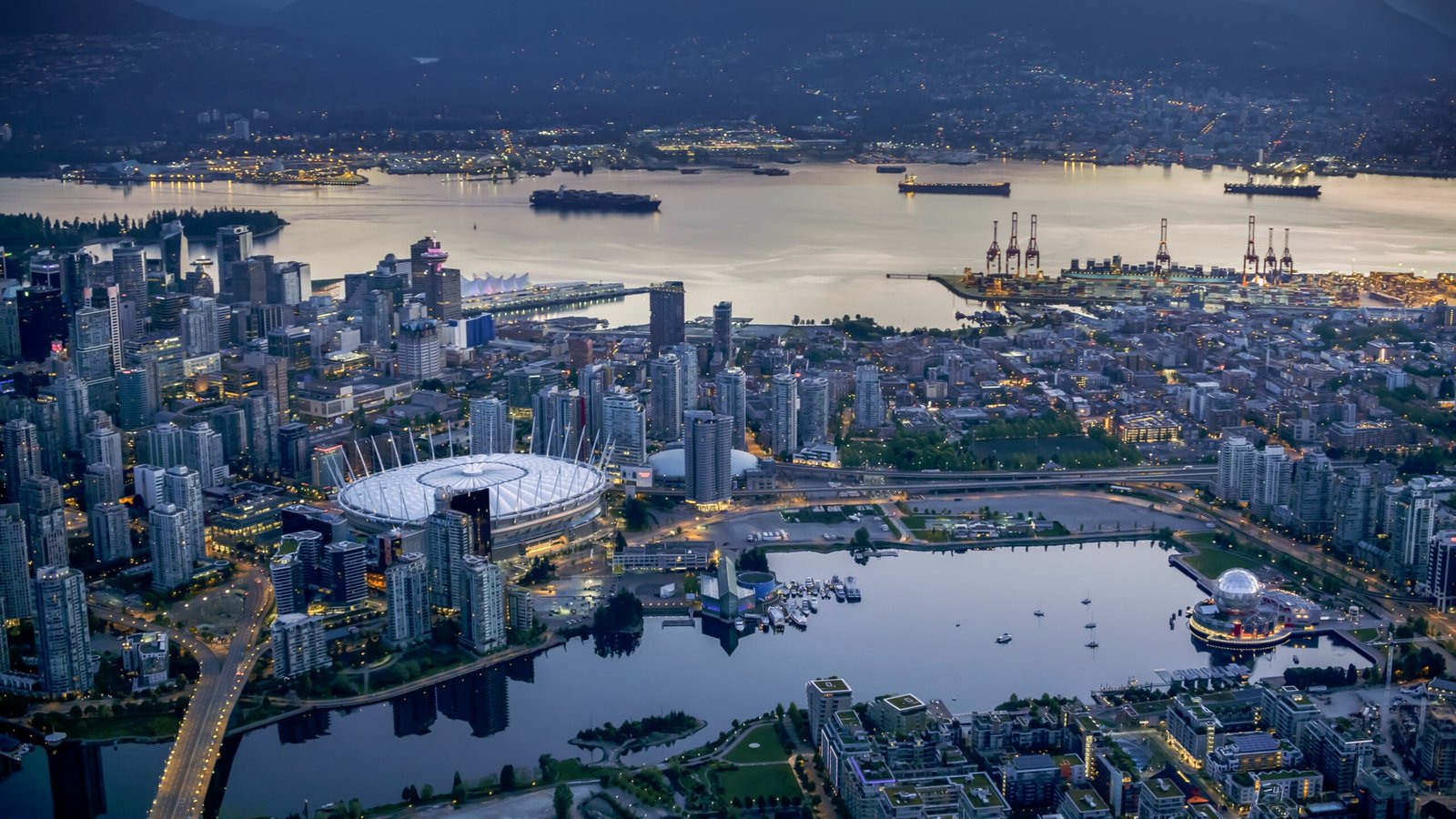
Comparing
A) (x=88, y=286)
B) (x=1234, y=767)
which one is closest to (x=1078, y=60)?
(x=88, y=286)

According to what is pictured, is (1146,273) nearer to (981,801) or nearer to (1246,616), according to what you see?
(1246,616)

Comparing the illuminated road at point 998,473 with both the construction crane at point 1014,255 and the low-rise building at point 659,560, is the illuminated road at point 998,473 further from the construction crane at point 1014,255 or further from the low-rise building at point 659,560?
the construction crane at point 1014,255

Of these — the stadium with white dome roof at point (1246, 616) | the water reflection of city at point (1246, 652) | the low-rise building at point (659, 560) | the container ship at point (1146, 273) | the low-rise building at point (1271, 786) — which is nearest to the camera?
the low-rise building at point (1271, 786)

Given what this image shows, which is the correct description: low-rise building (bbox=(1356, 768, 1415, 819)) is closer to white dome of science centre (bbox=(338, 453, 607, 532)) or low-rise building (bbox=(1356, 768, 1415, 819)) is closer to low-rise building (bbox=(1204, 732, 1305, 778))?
low-rise building (bbox=(1204, 732, 1305, 778))

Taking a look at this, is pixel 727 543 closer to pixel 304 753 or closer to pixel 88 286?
pixel 304 753

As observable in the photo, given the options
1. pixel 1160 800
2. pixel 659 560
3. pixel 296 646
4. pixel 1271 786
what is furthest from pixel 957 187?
pixel 1160 800

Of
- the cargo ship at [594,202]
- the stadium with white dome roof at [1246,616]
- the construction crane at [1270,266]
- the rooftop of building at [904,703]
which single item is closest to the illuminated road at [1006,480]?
the stadium with white dome roof at [1246,616]

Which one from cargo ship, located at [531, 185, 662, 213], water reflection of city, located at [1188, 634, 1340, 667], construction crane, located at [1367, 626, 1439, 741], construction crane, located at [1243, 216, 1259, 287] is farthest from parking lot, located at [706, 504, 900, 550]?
cargo ship, located at [531, 185, 662, 213]
